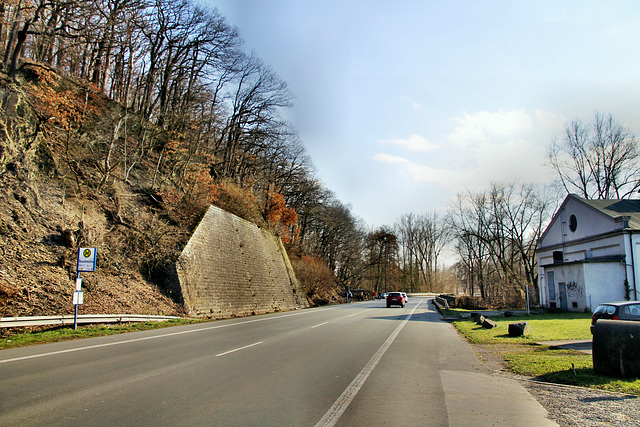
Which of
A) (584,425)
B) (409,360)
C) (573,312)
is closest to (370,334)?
(409,360)

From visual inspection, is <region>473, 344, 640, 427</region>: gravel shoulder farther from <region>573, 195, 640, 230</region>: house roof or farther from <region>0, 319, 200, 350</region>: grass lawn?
<region>573, 195, 640, 230</region>: house roof

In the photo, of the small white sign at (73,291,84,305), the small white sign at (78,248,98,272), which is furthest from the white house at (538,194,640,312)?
the small white sign at (73,291,84,305)

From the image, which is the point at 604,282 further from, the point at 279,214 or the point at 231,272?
the point at 279,214

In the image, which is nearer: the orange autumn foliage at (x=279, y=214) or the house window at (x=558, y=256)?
the house window at (x=558, y=256)

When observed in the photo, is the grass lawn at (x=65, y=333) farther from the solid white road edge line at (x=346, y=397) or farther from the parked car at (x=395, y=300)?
the parked car at (x=395, y=300)

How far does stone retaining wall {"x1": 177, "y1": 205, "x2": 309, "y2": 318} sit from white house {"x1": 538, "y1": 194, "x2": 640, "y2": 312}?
2298 centimetres

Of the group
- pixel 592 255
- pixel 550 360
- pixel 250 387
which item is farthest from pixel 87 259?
pixel 592 255

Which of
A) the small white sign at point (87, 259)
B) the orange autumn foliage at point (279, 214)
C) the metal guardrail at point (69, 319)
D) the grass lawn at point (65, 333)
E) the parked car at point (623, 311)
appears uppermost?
the orange autumn foliage at point (279, 214)

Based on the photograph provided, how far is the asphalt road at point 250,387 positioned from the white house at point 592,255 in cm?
2412

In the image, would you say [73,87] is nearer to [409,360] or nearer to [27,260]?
[27,260]

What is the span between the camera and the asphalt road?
5074mm

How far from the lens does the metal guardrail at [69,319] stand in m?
11.8

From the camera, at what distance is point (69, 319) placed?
A: 13602 millimetres

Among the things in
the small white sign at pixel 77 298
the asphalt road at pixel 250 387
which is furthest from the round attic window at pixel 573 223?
the small white sign at pixel 77 298
